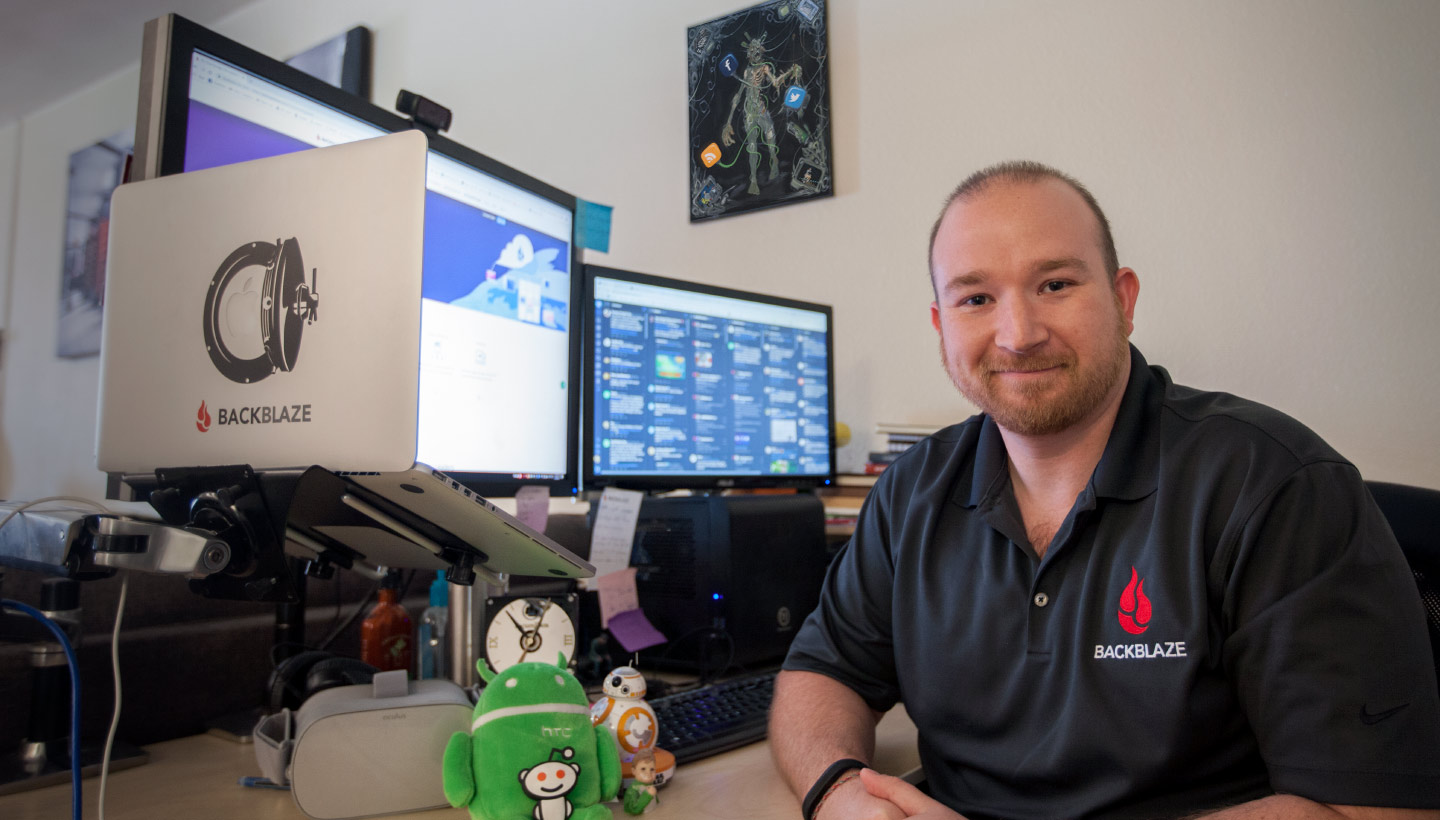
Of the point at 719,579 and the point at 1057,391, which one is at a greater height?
the point at 1057,391

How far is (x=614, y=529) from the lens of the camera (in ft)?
4.30

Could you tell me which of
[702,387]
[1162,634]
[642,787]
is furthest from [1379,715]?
[702,387]

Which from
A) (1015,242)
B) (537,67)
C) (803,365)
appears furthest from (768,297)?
(537,67)

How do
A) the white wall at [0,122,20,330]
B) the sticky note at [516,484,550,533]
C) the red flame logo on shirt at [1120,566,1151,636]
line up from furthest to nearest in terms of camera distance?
→ 1. the white wall at [0,122,20,330]
2. the sticky note at [516,484,550,533]
3. the red flame logo on shirt at [1120,566,1151,636]

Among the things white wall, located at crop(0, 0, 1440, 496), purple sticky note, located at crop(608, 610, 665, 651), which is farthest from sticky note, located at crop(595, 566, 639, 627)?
white wall, located at crop(0, 0, 1440, 496)

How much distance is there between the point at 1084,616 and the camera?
2.76 ft

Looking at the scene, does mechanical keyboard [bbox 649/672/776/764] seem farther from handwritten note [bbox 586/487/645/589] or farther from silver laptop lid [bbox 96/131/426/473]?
silver laptop lid [bbox 96/131/426/473]

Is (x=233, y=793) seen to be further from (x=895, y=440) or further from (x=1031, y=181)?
(x=895, y=440)

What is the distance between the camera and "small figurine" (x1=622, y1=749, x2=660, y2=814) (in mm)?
776

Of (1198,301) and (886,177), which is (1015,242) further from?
(886,177)

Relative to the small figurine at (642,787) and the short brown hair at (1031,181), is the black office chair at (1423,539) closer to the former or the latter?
the short brown hair at (1031,181)

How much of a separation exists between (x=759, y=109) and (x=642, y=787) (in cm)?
Result: 179

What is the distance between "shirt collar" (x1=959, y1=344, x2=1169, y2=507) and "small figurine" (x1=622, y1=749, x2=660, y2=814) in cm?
46

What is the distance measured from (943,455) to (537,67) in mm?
2081
